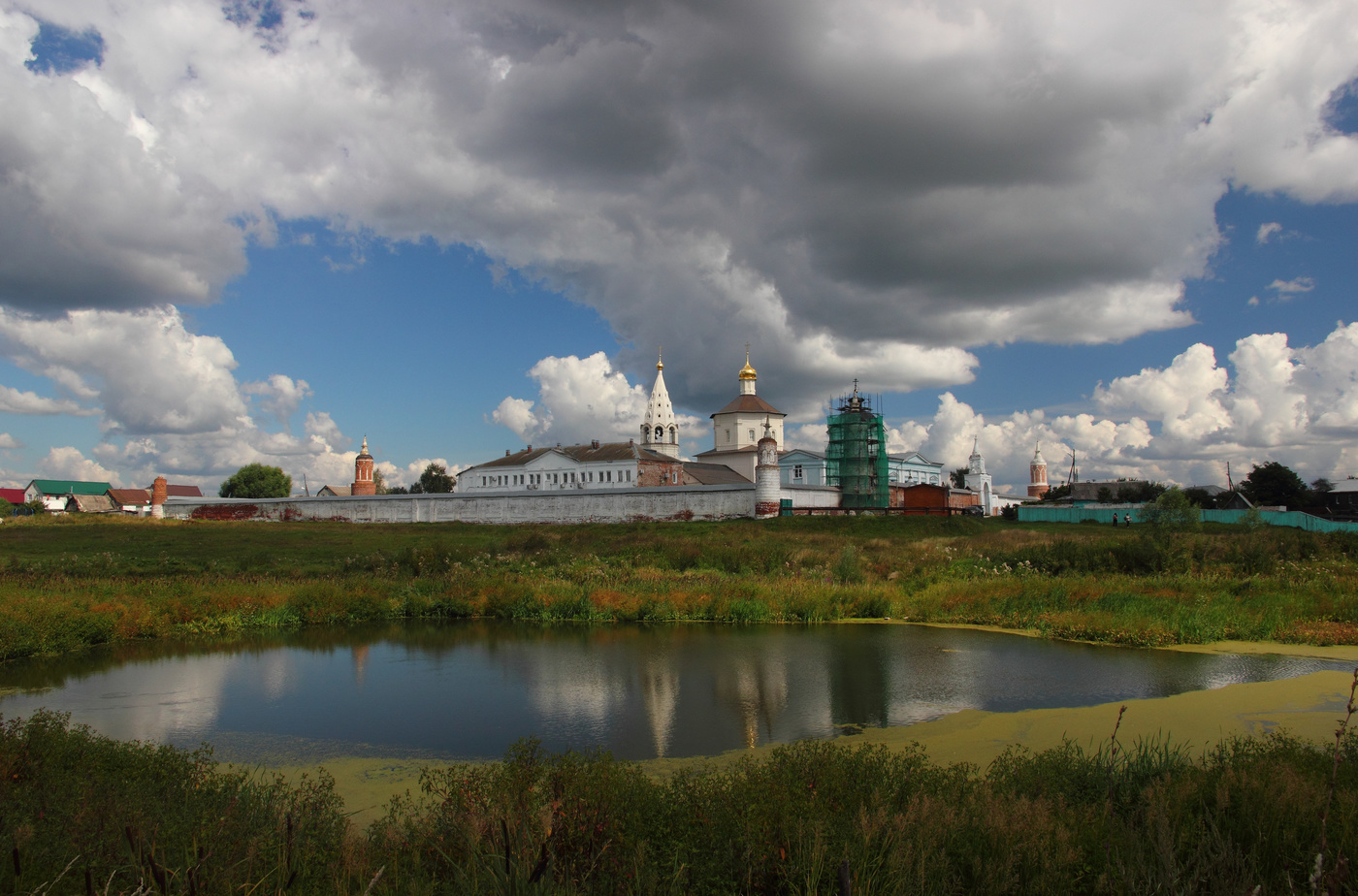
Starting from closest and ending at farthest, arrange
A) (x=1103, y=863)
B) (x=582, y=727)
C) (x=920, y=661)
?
(x=1103, y=863) < (x=582, y=727) < (x=920, y=661)

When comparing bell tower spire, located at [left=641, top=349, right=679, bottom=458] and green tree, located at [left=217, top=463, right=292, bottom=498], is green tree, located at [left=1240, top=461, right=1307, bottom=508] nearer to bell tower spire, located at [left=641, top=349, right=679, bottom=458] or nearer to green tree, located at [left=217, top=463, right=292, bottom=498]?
bell tower spire, located at [left=641, top=349, right=679, bottom=458]

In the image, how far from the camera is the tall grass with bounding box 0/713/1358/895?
4.14 m

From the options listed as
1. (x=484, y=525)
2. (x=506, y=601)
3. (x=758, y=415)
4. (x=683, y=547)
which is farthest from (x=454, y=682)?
(x=758, y=415)

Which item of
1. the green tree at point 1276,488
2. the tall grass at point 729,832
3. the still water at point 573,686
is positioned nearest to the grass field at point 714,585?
the still water at point 573,686

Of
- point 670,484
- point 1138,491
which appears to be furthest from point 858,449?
point 1138,491

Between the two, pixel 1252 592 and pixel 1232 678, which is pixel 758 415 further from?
pixel 1232 678

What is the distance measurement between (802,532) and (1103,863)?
1065 inches

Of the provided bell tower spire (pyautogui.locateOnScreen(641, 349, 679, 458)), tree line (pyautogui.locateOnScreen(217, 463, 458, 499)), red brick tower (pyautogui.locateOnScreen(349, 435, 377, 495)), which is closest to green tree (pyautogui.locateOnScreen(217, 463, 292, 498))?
tree line (pyautogui.locateOnScreen(217, 463, 458, 499))

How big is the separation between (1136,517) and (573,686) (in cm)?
4323

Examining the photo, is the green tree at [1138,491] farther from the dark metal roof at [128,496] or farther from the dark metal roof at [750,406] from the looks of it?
the dark metal roof at [128,496]

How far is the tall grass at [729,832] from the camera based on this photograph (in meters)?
4.14

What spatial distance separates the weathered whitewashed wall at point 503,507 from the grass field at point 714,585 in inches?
417

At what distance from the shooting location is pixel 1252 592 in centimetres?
1667

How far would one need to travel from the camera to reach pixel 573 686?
11.6m
